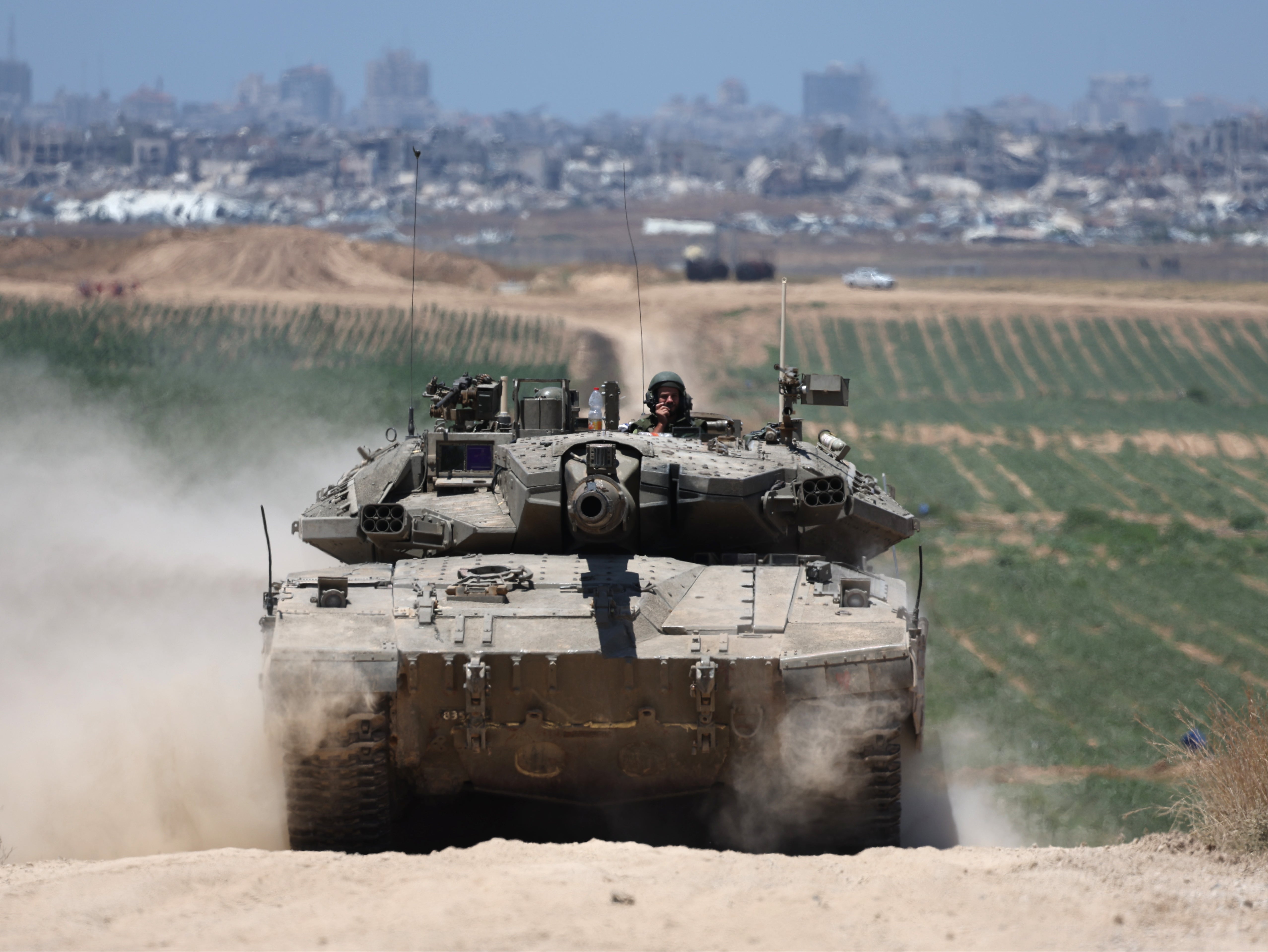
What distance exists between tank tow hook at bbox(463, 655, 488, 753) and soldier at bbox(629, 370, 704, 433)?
5689 millimetres

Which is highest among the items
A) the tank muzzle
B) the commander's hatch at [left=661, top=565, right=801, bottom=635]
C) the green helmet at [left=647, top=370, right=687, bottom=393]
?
the tank muzzle

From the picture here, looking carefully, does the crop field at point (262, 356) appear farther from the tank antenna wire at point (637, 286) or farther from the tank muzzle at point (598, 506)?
the tank muzzle at point (598, 506)

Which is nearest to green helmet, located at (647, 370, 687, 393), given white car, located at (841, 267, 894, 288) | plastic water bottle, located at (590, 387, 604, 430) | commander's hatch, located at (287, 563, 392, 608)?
plastic water bottle, located at (590, 387, 604, 430)

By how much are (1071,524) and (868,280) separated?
43835 mm

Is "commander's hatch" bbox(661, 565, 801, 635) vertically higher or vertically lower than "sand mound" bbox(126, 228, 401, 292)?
higher

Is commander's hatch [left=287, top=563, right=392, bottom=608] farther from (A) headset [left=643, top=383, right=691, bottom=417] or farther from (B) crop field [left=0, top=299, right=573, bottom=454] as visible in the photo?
(B) crop field [left=0, top=299, right=573, bottom=454]

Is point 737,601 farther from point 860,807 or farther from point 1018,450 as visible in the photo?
point 1018,450

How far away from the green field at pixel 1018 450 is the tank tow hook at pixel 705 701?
3.90 meters

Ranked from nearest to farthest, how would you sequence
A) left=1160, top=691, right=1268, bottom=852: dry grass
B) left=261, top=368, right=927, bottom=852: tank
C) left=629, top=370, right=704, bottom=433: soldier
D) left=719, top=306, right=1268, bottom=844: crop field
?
left=1160, top=691, right=1268, bottom=852: dry grass < left=261, top=368, right=927, bottom=852: tank < left=629, top=370, right=704, bottom=433: soldier < left=719, top=306, right=1268, bottom=844: crop field

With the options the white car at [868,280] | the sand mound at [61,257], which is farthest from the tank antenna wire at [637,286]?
the sand mound at [61,257]

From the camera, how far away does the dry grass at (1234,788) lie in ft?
36.8

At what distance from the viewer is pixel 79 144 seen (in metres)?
167

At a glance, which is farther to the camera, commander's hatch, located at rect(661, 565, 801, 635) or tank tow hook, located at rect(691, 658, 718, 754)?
commander's hatch, located at rect(661, 565, 801, 635)

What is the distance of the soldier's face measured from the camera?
16.9m
